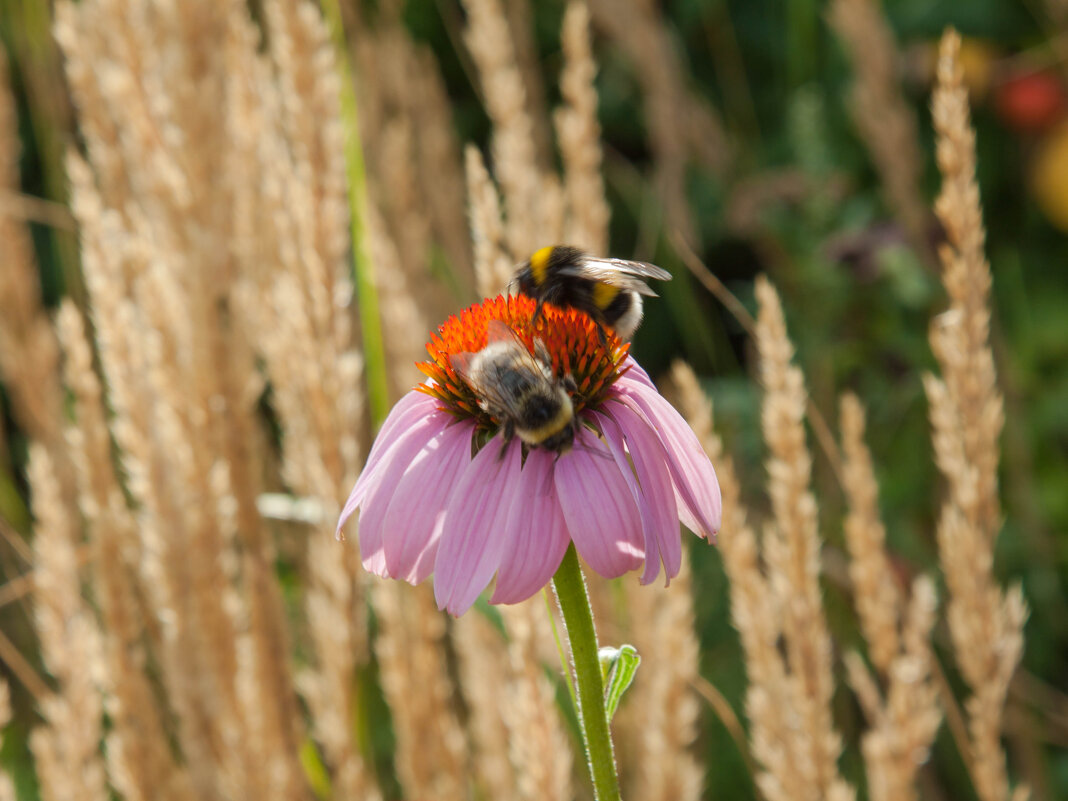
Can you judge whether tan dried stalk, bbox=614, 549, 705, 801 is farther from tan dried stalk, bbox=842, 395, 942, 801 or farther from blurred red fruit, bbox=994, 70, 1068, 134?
blurred red fruit, bbox=994, 70, 1068, 134

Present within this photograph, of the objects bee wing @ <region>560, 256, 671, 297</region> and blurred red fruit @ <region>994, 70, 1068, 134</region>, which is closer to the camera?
bee wing @ <region>560, 256, 671, 297</region>

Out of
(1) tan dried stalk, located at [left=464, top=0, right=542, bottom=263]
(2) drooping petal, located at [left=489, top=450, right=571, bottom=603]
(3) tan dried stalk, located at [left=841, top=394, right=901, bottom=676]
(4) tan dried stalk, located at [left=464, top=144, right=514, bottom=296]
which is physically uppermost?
(1) tan dried stalk, located at [left=464, top=0, right=542, bottom=263]

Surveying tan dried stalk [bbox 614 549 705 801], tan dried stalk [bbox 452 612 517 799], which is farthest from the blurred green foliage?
tan dried stalk [bbox 614 549 705 801]

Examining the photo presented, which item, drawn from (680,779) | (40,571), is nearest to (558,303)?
(680,779)

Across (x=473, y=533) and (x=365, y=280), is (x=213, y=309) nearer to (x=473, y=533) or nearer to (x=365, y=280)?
(x=365, y=280)

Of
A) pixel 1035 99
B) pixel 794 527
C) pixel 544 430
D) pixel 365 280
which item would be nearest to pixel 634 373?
pixel 544 430
